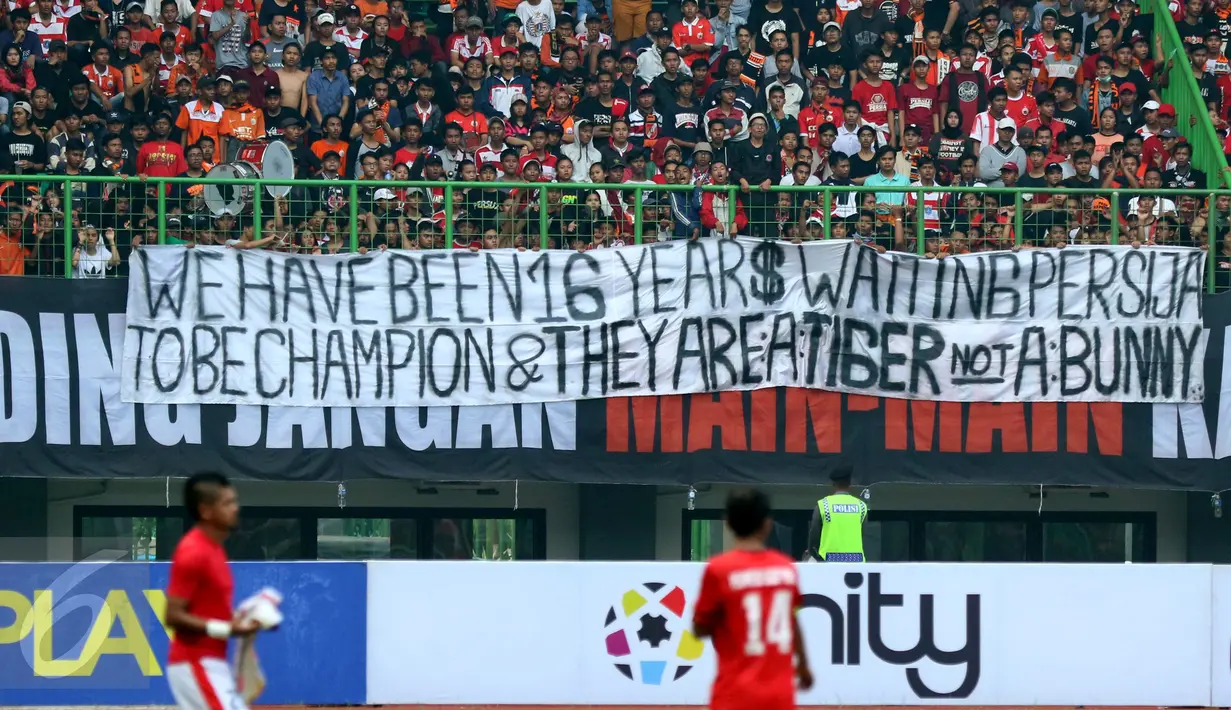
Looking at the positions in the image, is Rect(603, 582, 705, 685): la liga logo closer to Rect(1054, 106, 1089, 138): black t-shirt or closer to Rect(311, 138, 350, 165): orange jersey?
Rect(311, 138, 350, 165): orange jersey

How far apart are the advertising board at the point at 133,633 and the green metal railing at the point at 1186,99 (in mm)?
9592

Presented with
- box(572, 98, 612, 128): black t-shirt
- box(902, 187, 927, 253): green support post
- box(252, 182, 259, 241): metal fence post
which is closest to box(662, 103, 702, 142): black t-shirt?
box(572, 98, 612, 128): black t-shirt

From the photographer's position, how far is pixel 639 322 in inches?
603

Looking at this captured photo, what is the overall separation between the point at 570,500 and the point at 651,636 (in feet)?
19.9

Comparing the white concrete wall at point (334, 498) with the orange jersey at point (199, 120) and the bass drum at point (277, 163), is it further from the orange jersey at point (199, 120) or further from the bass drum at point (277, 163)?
the orange jersey at point (199, 120)

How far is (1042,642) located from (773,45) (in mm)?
7612

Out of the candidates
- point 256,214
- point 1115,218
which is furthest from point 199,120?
point 1115,218

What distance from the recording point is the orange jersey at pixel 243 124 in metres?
16.4

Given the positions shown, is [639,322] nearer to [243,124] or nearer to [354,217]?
[354,217]

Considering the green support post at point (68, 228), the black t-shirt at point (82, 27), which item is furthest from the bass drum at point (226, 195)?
the black t-shirt at point (82, 27)

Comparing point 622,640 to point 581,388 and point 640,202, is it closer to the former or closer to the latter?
point 581,388

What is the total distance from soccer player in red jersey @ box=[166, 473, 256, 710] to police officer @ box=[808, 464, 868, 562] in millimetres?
6466

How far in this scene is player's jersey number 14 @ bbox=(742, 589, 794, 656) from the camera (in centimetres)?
693

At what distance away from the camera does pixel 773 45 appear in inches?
699
